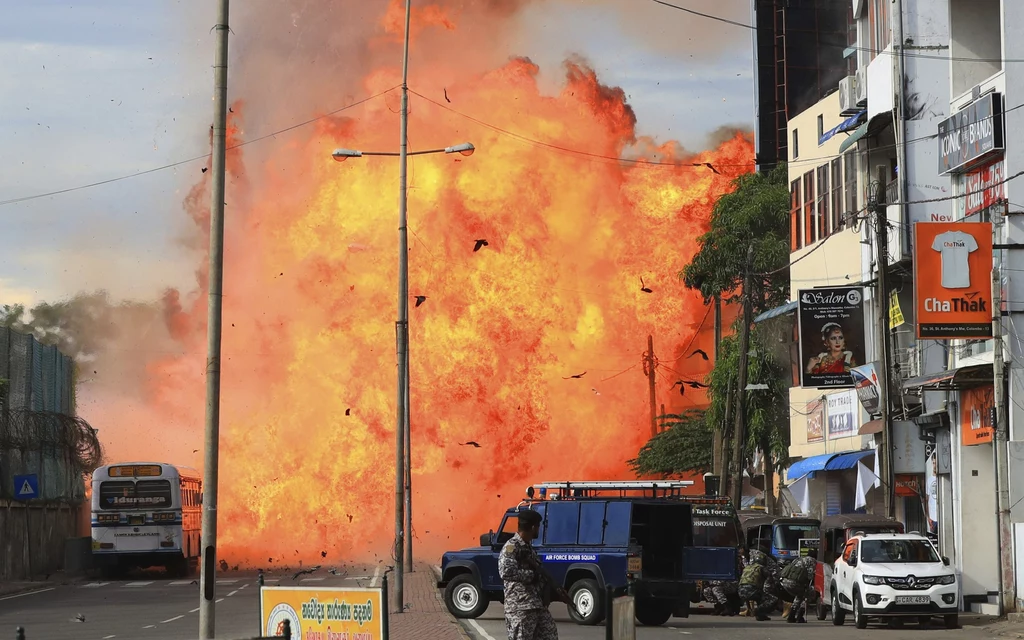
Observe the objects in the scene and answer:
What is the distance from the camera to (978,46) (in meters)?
29.8

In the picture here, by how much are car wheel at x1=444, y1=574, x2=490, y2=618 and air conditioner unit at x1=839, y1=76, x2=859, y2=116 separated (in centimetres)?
1830

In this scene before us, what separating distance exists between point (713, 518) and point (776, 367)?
72.8 feet

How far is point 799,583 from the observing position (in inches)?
1125

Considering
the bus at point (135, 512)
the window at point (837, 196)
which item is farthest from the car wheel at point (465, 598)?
the window at point (837, 196)

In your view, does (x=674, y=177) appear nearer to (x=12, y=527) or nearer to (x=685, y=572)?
(x=12, y=527)

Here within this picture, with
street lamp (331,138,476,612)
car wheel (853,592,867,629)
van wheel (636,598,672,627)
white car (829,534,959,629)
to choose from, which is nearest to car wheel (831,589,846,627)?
white car (829,534,959,629)

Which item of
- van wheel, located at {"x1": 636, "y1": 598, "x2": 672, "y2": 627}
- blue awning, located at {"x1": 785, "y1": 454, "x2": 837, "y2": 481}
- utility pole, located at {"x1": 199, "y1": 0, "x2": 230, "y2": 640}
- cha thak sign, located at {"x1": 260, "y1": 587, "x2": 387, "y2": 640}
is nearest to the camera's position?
cha thak sign, located at {"x1": 260, "y1": 587, "x2": 387, "y2": 640}

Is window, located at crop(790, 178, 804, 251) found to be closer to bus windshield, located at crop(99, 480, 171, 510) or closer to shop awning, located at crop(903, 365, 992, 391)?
shop awning, located at crop(903, 365, 992, 391)

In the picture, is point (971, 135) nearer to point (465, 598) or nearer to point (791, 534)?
point (791, 534)

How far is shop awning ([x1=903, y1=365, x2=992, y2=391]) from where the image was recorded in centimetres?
2723

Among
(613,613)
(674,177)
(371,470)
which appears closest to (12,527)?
(371,470)

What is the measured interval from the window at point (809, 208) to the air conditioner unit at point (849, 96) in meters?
7.38

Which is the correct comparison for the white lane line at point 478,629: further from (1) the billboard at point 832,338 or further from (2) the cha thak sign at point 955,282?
(1) the billboard at point 832,338

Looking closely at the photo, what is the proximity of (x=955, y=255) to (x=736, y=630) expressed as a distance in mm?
8052
